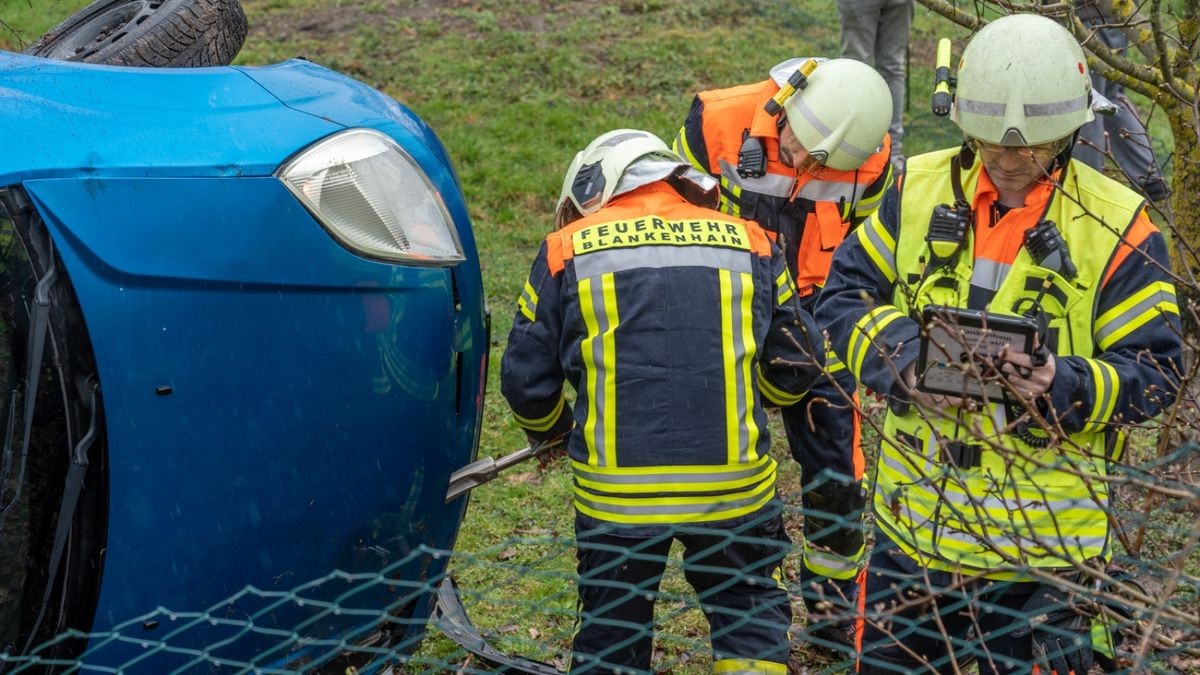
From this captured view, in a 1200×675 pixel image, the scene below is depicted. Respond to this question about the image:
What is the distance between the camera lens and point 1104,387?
294cm

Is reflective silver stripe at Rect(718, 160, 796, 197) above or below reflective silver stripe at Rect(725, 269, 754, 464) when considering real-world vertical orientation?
above

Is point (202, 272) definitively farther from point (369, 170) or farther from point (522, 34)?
point (522, 34)

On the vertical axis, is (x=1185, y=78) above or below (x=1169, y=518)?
above

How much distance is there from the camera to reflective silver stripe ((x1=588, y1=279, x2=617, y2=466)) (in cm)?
326

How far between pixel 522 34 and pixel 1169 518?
293 inches

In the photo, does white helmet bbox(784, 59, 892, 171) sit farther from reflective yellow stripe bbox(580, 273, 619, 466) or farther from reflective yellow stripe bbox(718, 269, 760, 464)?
reflective yellow stripe bbox(580, 273, 619, 466)

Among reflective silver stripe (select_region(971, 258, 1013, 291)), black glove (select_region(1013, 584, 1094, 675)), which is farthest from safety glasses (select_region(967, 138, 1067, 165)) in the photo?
black glove (select_region(1013, 584, 1094, 675))

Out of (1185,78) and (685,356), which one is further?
(1185,78)

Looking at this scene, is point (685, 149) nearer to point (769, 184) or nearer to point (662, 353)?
point (769, 184)

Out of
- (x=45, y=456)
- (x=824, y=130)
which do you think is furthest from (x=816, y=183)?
(x=45, y=456)

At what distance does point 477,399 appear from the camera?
350 centimetres

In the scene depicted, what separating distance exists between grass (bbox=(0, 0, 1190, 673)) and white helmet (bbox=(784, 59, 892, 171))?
234 cm

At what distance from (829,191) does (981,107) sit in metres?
1.23

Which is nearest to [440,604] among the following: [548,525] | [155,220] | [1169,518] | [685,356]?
[548,525]
